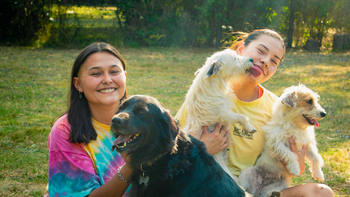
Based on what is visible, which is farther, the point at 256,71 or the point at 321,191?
the point at 256,71

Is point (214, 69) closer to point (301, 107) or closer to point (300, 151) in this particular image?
point (301, 107)

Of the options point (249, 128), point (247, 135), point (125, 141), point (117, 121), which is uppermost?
point (117, 121)

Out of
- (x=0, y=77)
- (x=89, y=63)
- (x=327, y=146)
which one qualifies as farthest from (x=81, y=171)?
(x=0, y=77)

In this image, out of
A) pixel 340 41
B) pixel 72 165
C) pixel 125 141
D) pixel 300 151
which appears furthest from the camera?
pixel 340 41

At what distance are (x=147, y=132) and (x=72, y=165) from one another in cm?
69

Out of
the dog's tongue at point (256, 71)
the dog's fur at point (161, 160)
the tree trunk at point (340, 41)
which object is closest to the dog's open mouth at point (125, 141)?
the dog's fur at point (161, 160)

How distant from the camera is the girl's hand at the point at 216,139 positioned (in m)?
2.77

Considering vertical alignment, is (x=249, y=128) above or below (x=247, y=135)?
above

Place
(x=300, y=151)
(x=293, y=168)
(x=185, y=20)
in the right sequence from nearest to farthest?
(x=293, y=168), (x=300, y=151), (x=185, y=20)

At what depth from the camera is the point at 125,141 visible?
2043 millimetres

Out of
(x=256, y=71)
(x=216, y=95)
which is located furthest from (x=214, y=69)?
(x=256, y=71)

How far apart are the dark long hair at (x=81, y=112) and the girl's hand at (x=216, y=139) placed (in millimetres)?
1121

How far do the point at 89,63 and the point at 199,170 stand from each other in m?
1.34

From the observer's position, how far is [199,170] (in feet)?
7.09
